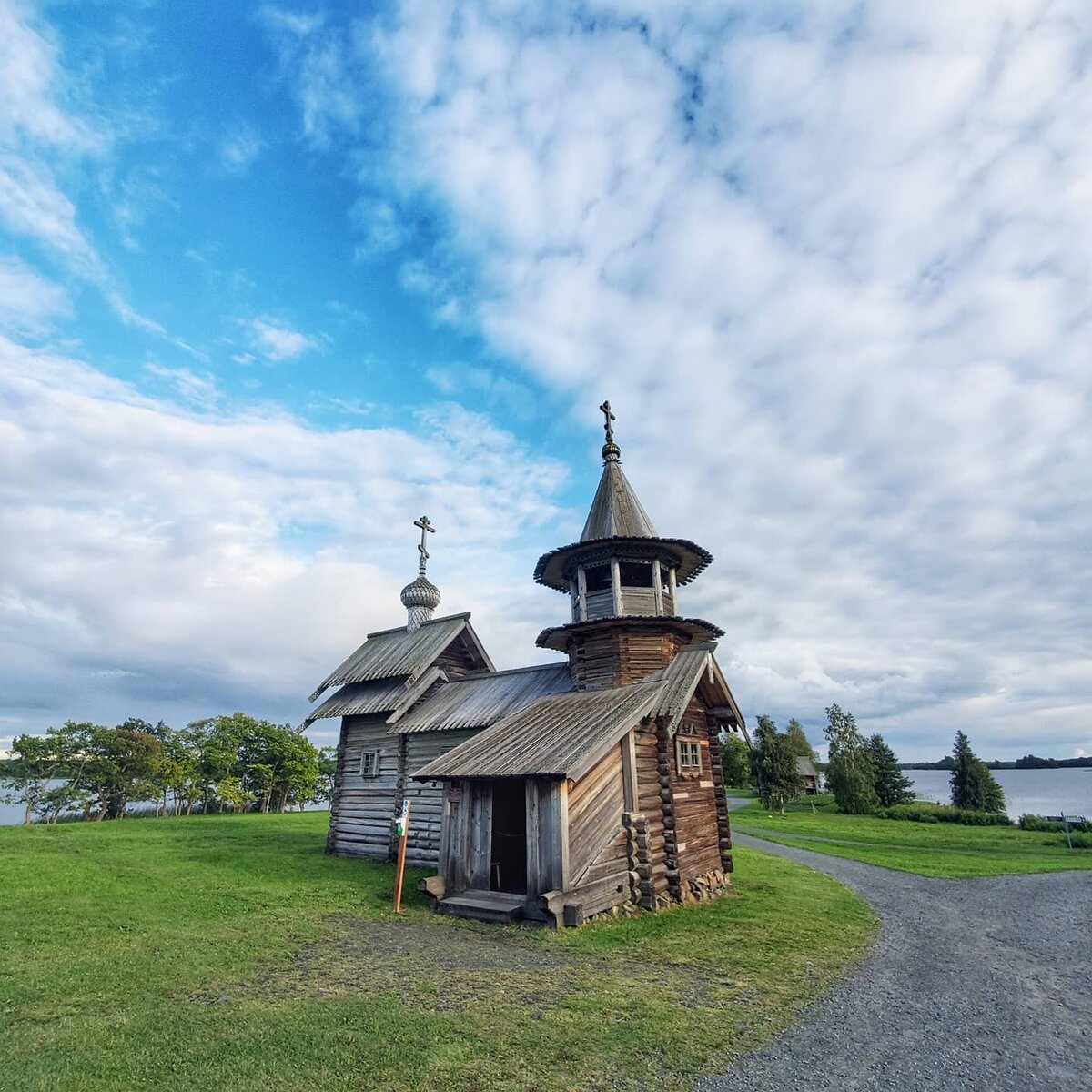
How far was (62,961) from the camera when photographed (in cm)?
Result: 990

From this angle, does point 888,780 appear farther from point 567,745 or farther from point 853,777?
point 567,745

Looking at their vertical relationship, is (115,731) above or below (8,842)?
above

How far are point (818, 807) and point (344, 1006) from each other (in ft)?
207

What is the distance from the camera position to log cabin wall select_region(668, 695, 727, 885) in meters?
16.9

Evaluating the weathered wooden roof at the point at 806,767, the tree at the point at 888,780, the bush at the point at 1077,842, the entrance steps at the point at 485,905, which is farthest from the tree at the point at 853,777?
the entrance steps at the point at 485,905

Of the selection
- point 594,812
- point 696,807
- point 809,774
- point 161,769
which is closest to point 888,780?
point 809,774

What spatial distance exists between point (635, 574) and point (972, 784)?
4964cm

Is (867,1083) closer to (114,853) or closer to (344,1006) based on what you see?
(344,1006)

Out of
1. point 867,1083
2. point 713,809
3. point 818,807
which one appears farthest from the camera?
point 818,807

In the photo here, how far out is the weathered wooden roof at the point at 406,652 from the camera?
24.7 meters

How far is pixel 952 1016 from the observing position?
8.71 metres

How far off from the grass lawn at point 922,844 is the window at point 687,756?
11120 mm

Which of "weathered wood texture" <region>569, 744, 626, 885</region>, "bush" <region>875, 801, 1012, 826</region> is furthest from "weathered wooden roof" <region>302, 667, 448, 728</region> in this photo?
"bush" <region>875, 801, 1012, 826</region>

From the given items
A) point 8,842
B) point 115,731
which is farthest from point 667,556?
point 115,731
